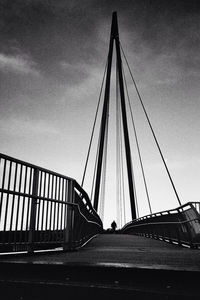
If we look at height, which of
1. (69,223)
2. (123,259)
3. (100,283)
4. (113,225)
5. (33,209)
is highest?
(113,225)

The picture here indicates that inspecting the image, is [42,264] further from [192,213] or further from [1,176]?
[192,213]

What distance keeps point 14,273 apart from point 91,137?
18.9 metres

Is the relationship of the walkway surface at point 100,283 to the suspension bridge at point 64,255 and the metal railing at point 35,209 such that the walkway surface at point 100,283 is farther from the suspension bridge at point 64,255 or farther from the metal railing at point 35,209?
the metal railing at point 35,209

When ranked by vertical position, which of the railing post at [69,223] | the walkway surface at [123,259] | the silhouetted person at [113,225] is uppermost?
the silhouetted person at [113,225]

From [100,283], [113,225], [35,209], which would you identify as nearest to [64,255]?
[35,209]

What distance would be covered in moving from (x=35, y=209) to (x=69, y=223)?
1284 mm

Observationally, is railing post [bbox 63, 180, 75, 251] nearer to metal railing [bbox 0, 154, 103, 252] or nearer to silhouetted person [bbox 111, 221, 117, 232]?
metal railing [bbox 0, 154, 103, 252]

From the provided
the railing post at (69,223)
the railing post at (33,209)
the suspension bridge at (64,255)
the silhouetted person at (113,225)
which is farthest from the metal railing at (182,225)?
the silhouetted person at (113,225)

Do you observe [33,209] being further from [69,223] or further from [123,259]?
[123,259]

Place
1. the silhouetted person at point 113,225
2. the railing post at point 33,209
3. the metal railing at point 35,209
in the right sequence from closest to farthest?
the metal railing at point 35,209
the railing post at point 33,209
the silhouetted person at point 113,225

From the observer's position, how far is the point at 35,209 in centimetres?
477

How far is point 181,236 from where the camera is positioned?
825 cm

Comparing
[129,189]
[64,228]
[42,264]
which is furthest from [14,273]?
[129,189]

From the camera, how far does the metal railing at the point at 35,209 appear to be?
13.6 ft
